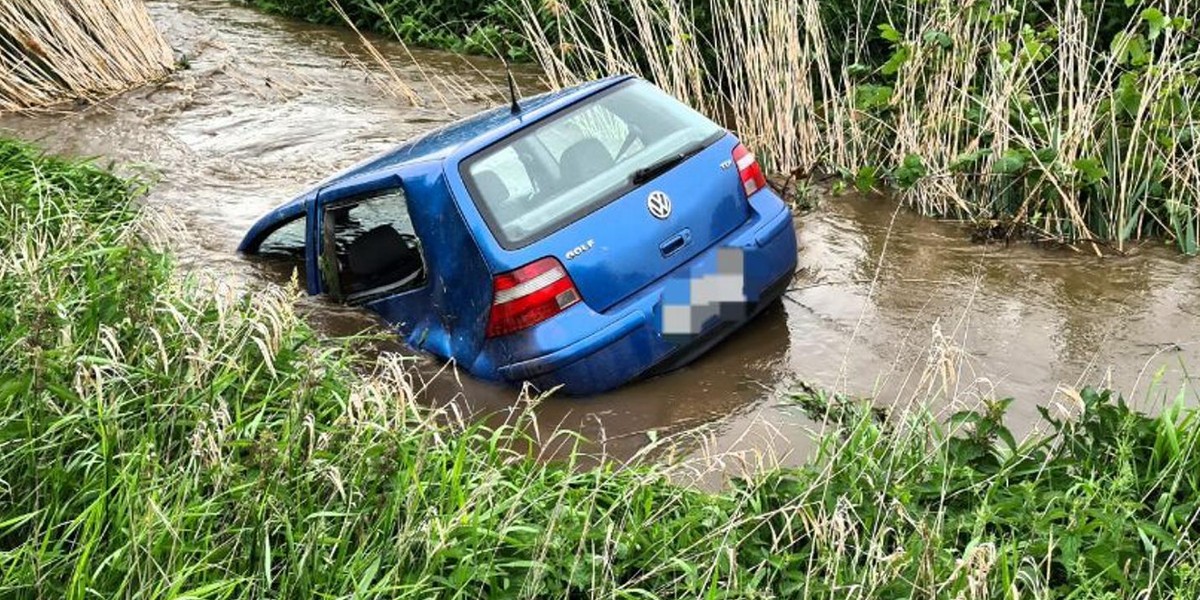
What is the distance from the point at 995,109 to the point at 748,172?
2234mm

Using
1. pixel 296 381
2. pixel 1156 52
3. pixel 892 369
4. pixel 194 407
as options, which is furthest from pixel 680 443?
pixel 1156 52

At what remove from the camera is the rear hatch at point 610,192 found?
15.2 ft

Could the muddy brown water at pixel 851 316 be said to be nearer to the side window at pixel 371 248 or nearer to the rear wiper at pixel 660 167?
the side window at pixel 371 248

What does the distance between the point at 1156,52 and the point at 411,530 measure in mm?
6111

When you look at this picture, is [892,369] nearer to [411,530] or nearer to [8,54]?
[411,530]

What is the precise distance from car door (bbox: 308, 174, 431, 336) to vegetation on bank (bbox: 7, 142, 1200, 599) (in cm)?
99

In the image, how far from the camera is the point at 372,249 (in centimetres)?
550

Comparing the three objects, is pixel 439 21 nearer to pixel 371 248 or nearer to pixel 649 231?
pixel 371 248

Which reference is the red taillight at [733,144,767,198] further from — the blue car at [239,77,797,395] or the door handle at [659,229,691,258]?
the door handle at [659,229,691,258]

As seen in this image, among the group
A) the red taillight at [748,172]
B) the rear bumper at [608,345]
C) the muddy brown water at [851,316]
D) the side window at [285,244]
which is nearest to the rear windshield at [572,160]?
the red taillight at [748,172]

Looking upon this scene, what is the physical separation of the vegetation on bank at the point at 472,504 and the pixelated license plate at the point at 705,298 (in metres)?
0.90

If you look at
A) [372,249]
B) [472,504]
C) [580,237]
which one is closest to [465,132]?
[372,249]

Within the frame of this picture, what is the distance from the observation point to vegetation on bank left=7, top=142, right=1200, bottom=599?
327cm

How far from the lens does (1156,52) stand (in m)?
7.52
